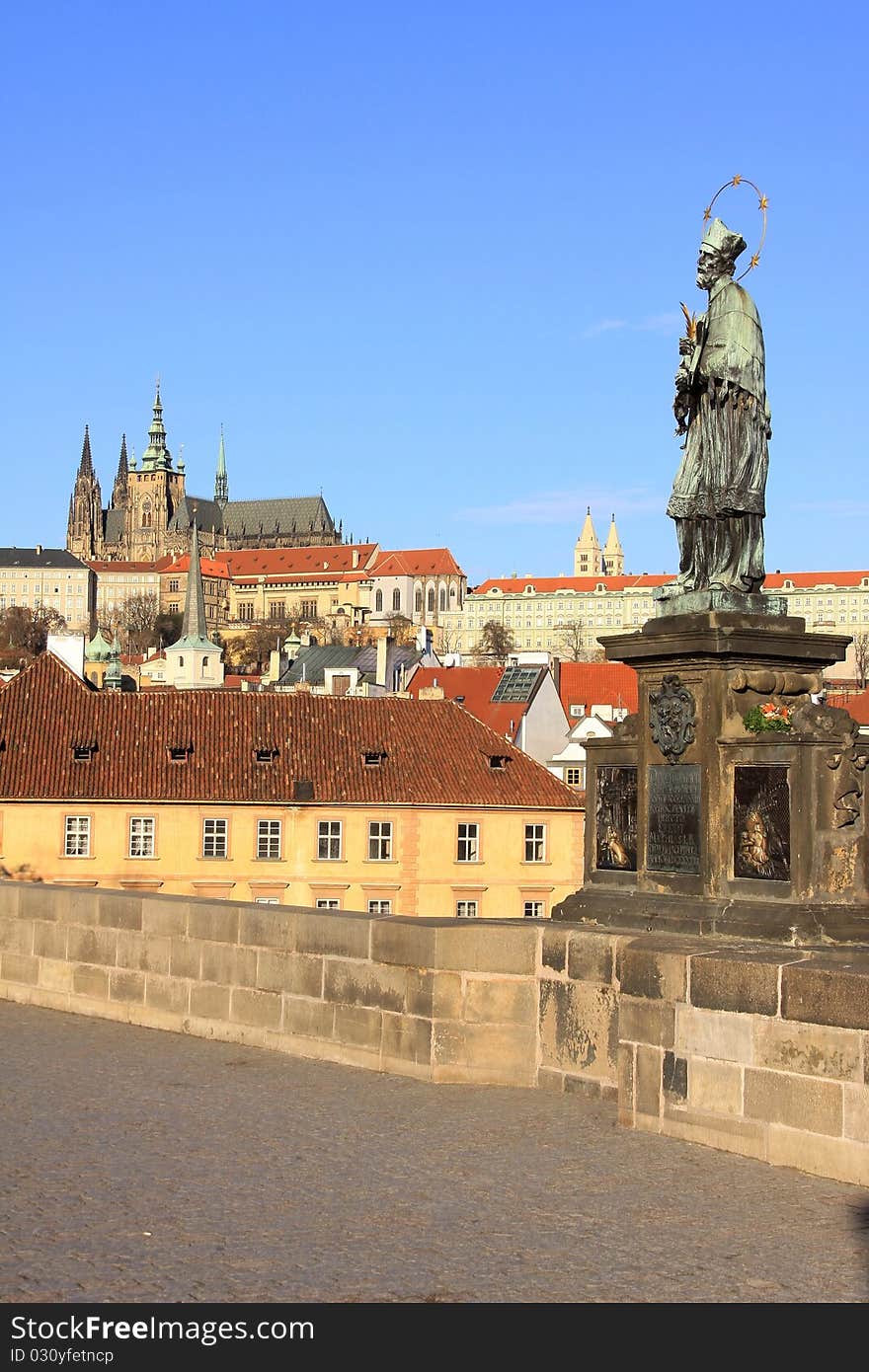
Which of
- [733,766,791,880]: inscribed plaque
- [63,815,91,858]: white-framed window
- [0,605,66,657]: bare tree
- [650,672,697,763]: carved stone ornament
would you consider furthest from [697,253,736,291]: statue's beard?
[0,605,66,657]: bare tree

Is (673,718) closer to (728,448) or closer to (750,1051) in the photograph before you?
(728,448)

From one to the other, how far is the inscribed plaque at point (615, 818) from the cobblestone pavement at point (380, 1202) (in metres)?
2.15

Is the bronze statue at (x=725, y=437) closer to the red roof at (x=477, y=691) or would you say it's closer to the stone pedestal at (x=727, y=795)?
the stone pedestal at (x=727, y=795)

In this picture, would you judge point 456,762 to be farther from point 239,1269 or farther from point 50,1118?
point 239,1269

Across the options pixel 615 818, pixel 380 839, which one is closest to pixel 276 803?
pixel 380 839

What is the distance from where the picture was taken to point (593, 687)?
6881 cm

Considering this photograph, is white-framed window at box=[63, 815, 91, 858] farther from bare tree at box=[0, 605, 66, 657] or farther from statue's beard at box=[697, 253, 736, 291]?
bare tree at box=[0, 605, 66, 657]

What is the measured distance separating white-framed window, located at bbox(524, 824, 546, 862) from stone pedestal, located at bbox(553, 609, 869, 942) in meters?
31.8

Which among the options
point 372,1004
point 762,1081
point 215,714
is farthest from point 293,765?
point 762,1081

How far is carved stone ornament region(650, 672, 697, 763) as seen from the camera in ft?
33.2

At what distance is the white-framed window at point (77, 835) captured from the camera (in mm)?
39938

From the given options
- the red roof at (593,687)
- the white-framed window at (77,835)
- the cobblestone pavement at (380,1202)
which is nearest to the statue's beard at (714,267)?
the cobblestone pavement at (380,1202)
